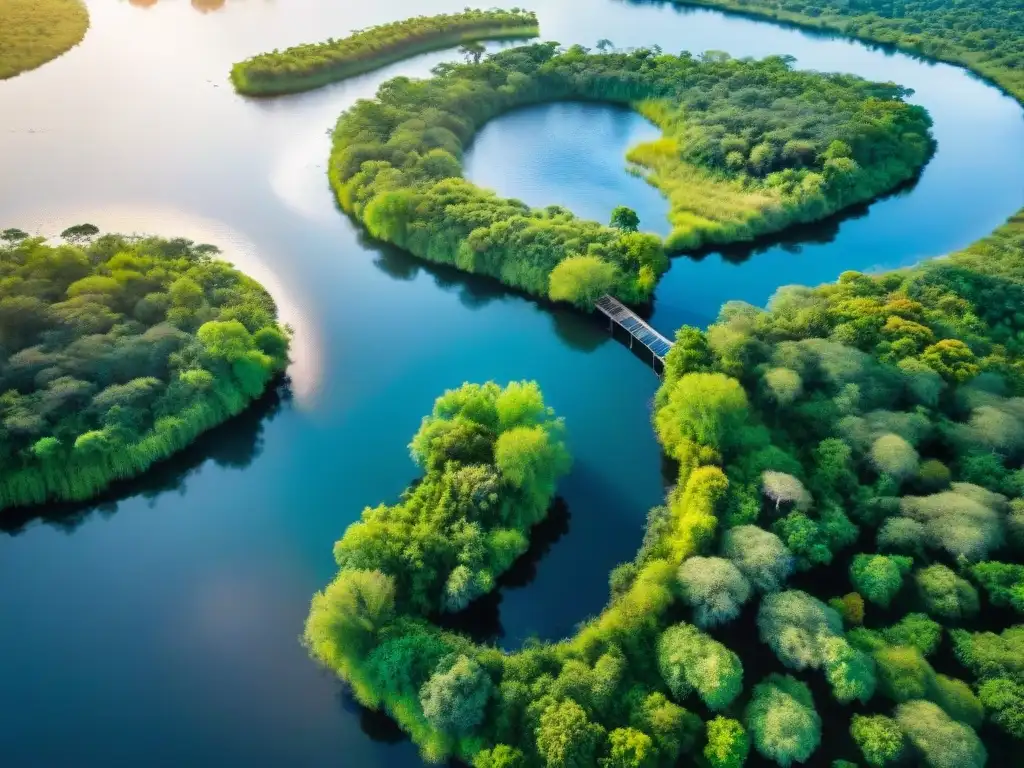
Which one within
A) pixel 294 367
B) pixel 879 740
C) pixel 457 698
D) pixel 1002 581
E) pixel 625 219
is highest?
pixel 625 219

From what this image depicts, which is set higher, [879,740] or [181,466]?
[879,740]

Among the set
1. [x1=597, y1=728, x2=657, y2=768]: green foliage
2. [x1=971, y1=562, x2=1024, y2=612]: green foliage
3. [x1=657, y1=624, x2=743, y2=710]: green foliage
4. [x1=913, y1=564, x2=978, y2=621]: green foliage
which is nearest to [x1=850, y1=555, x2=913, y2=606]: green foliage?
[x1=913, y1=564, x2=978, y2=621]: green foliage

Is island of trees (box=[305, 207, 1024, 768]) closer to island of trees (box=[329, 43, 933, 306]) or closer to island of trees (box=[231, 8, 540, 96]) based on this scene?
island of trees (box=[329, 43, 933, 306])

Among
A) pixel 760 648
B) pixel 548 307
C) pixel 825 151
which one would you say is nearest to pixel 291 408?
pixel 548 307

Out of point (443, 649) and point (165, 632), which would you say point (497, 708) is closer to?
point (443, 649)

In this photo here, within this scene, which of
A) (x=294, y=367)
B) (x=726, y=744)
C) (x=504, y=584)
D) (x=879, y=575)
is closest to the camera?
(x=726, y=744)

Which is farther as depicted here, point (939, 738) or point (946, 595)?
point (946, 595)

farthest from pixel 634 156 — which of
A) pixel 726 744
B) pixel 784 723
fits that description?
pixel 726 744

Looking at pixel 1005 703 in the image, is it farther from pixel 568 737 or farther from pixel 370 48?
pixel 370 48
